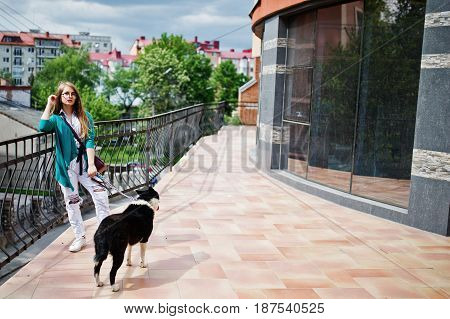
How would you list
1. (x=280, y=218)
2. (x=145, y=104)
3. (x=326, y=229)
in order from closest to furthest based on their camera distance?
(x=326, y=229) < (x=280, y=218) < (x=145, y=104)

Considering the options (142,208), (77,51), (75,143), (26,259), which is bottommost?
(26,259)

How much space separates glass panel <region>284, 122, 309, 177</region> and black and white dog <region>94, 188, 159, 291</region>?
4983mm

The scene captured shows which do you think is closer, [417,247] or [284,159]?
[417,247]

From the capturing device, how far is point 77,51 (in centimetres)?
7081

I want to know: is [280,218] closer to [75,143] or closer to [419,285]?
[419,285]

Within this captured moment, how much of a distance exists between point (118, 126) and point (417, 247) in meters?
4.01

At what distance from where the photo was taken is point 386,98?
26.2 ft

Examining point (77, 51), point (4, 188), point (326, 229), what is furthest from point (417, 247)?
point (77, 51)

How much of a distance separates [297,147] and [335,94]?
1.35m

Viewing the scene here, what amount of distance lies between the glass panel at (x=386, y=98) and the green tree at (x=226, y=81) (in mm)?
63624

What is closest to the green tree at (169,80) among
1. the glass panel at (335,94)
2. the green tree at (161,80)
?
the green tree at (161,80)

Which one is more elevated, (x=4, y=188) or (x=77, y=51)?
(x=77, y=51)

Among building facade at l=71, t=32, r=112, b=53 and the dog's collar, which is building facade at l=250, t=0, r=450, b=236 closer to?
the dog's collar

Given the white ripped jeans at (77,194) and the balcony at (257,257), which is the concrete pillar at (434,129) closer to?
the balcony at (257,257)
